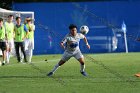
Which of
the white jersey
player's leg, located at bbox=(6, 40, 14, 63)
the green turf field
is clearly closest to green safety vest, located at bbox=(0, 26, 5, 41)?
player's leg, located at bbox=(6, 40, 14, 63)

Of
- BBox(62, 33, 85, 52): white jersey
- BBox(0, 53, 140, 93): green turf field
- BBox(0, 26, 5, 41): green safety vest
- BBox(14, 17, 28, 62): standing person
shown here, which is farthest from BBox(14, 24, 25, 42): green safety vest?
BBox(62, 33, 85, 52): white jersey

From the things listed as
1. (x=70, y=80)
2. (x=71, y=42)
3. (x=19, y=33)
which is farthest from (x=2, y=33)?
(x=70, y=80)

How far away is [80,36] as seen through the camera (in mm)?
18703

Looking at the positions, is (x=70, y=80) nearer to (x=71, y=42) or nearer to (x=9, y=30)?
(x=71, y=42)

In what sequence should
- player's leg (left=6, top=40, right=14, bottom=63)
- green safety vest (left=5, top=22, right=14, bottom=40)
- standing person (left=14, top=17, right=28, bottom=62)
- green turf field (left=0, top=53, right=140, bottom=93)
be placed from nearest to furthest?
green turf field (left=0, top=53, right=140, bottom=93), player's leg (left=6, top=40, right=14, bottom=63), standing person (left=14, top=17, right=28, bottom=62), green safety vest (left=5, top=22, right=14, bottom=40)

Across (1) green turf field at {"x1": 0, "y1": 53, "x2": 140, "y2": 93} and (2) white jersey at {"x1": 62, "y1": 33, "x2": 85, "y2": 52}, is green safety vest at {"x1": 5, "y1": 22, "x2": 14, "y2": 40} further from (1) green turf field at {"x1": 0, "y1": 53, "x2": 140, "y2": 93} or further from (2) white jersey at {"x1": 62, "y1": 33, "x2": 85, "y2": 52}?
(2) white jersey at {"x1": 62, "y1": 33, "x2": 85, "y2": 52}

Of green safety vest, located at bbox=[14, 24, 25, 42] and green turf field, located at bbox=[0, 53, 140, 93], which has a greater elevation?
green safety vest, located at bbox=[14, 24, 25, 42]

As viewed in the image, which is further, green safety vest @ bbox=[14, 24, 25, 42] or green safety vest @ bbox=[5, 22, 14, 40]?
green safety vest @ bbox=[5, 22, 14, 40]

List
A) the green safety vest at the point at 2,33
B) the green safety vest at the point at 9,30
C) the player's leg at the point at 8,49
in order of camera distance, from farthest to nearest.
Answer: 1. the green safety vest at the point at 9,30
2. the player's leg at the point at 8,49
3. the green safety vest at the point at 2,33

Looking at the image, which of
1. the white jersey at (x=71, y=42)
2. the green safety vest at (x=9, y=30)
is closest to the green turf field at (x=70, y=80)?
the white jersey at (x=71, y=42)

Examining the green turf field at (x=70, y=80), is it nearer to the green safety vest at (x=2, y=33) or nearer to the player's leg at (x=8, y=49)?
the green safety vest at (x=2, y=33)

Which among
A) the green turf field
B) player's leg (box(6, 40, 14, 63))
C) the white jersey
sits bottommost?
the green turf field

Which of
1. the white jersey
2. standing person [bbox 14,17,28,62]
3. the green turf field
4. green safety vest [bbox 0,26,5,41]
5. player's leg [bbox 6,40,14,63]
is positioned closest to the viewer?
the green turf field

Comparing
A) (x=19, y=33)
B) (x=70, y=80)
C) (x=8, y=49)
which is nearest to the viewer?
(x=70, y=80)
